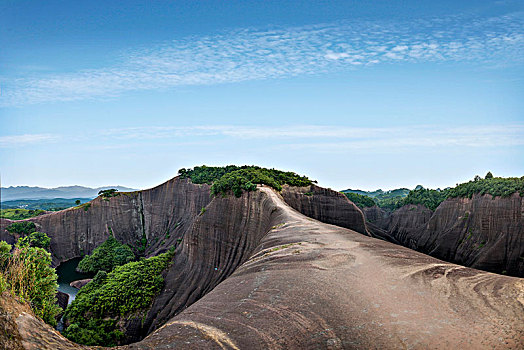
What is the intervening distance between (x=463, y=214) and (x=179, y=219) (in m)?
39.9

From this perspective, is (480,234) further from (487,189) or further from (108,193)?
(108,193)

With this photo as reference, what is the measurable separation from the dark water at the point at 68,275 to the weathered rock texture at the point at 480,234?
4465cm

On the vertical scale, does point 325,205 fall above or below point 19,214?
above

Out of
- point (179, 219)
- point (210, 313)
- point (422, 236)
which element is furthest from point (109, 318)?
point (422, 236)

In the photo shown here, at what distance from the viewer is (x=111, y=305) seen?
2411cm

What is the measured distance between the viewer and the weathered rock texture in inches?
1230

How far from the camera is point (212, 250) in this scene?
27.0 metres

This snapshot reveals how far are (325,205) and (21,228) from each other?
1894 inches

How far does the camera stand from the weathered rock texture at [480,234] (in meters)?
31.2

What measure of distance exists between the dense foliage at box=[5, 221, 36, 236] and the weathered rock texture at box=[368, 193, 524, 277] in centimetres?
6011

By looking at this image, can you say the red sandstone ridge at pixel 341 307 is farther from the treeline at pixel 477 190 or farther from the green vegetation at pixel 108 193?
the green vegetation at pixel 108 193

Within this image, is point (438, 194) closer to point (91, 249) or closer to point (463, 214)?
point (463, 214)

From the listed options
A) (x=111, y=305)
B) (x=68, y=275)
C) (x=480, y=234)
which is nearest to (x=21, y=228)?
(x=68, y=275)

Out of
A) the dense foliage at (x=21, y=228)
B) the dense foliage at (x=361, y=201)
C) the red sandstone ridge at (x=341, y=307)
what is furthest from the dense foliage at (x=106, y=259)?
the dense foliage at (x=361, y=201)
